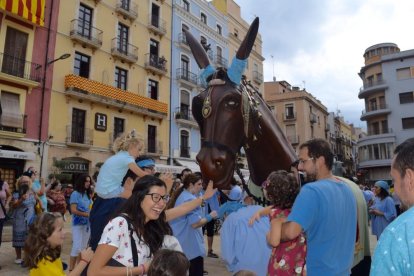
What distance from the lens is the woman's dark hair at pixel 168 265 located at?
1741mm

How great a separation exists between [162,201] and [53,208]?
29.7 ft

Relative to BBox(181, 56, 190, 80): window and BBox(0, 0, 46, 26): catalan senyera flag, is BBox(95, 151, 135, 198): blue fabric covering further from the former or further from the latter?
BBox(181, 56, 190, 80): window

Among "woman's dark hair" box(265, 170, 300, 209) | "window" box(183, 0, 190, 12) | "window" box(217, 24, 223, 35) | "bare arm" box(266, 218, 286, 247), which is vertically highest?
"window" box(183, 0, 190, 12)

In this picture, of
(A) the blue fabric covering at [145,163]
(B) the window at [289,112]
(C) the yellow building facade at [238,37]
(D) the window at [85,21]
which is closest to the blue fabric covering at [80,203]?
(A) the blue fabric covering at [145,163]

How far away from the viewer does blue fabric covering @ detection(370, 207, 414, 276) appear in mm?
1006

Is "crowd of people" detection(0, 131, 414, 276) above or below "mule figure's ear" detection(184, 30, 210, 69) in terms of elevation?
below

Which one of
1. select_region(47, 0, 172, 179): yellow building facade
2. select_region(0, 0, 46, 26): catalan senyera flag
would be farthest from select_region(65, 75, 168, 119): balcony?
select_region(0, 0, 46, 26): catalan senyera flag

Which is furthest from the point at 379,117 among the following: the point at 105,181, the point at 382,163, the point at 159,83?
the point at 105,181

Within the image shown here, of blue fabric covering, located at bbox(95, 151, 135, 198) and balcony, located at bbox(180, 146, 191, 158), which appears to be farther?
balcony, located at bbox(180, 146, 191, 158)

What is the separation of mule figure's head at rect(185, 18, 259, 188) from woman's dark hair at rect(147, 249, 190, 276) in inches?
27.3

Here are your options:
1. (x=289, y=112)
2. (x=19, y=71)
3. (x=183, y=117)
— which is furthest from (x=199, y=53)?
(x=289, y=112)

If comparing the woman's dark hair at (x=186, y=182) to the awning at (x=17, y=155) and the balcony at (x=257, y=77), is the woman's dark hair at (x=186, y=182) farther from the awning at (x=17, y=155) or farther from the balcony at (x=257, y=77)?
the balcony at (x=257, y=77)

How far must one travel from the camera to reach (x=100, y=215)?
11.2ft

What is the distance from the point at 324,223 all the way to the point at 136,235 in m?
1.26
